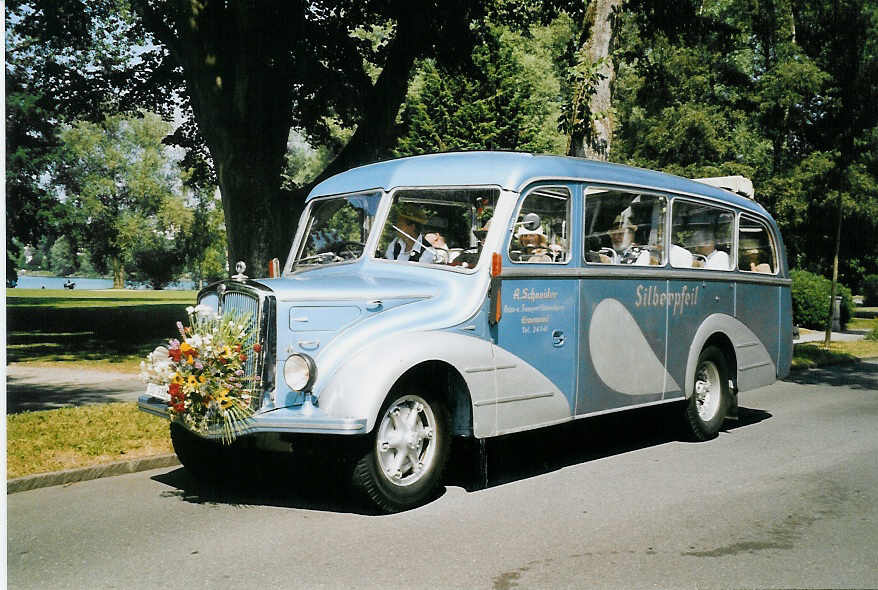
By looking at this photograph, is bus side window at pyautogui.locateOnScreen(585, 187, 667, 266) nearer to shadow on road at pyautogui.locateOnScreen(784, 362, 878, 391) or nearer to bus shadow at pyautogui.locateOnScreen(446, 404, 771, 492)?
bus shadow at pyautogui.locateOnScreen(446, 404, 771, 492)

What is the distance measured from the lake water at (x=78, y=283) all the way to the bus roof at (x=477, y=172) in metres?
73.1

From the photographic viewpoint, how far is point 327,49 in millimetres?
20875

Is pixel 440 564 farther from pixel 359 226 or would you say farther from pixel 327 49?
pixel 327 49

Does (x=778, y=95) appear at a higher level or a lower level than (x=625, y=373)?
higher

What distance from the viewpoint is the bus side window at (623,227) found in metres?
7.86

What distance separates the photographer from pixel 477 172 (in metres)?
7.38

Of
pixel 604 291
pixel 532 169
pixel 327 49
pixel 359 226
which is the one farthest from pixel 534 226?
pixel 327 49

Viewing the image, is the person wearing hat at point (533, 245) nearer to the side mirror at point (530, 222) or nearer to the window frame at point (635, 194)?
the side mirror at point (530, 222)

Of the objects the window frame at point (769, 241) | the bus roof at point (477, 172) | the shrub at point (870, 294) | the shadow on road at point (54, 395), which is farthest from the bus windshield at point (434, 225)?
the shrub at point (870, 294)

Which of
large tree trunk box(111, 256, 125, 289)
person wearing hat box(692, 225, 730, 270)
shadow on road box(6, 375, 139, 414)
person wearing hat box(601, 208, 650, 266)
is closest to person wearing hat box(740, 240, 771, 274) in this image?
person wearing hat box(692, 225, 730, 270)

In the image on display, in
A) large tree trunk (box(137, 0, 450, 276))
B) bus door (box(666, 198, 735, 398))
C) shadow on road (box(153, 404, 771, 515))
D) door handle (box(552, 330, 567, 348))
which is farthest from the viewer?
large tree trunk (box(137, 0, 450, 276))

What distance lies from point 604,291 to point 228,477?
365cm

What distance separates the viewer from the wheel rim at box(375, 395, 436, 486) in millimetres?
6242

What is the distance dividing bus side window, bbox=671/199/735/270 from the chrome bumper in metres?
4.43
